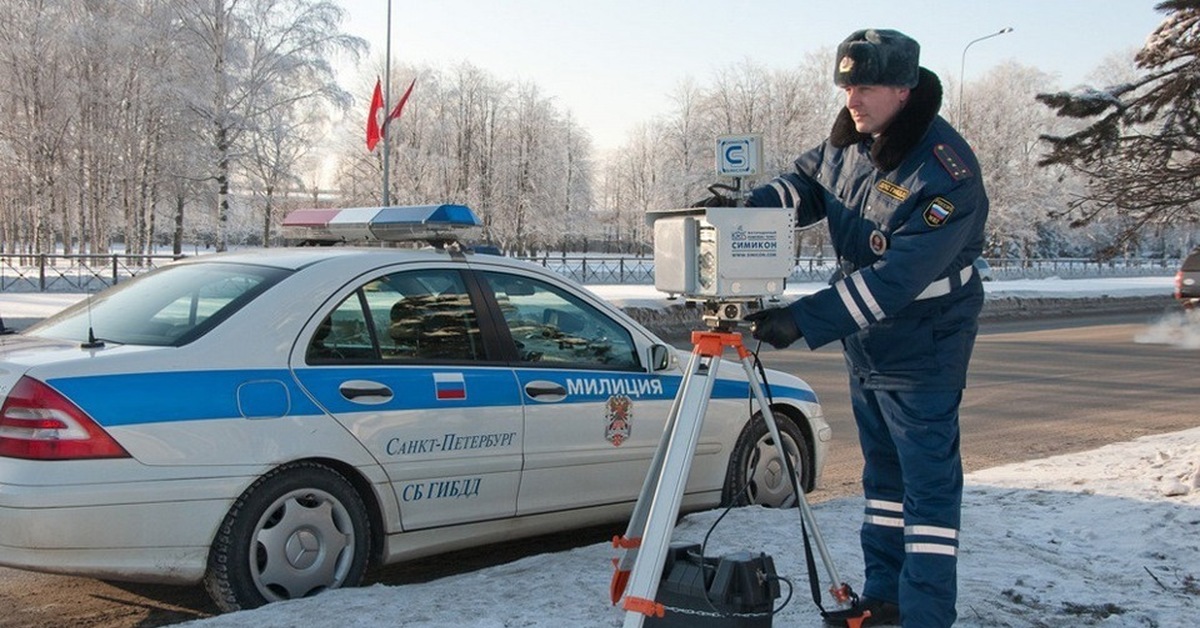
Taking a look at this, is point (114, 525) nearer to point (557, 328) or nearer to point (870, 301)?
point (557, 328)

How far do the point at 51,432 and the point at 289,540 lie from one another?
923 mm

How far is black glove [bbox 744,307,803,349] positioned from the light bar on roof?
1986mm

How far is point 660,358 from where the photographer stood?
201 inches

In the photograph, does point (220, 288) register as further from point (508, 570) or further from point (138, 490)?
point (508, 570)

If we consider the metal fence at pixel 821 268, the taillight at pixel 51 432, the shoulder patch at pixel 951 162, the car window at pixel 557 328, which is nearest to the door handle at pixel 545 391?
the car window at pixel 557 328

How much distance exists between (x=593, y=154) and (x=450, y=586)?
225 feet

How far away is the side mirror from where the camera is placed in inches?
201

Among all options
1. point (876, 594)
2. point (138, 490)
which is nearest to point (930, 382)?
point (876, 594)

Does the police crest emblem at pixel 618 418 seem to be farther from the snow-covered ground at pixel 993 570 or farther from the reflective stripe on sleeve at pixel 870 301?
the reflective stripe on sleeve at pixel 870 301

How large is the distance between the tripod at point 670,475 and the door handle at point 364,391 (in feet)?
4.31

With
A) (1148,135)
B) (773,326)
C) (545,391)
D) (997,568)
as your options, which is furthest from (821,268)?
(773,326)

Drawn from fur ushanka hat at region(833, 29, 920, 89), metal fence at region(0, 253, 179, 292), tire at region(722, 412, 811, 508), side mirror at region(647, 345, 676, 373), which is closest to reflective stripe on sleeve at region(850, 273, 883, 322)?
fur ushanka hat at region(833, 29, 920, 89)

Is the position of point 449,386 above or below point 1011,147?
below

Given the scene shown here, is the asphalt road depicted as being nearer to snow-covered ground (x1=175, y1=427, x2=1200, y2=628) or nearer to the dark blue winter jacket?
snow-covered ground (x1=175, y1=427, x2=1200, y2=628)
